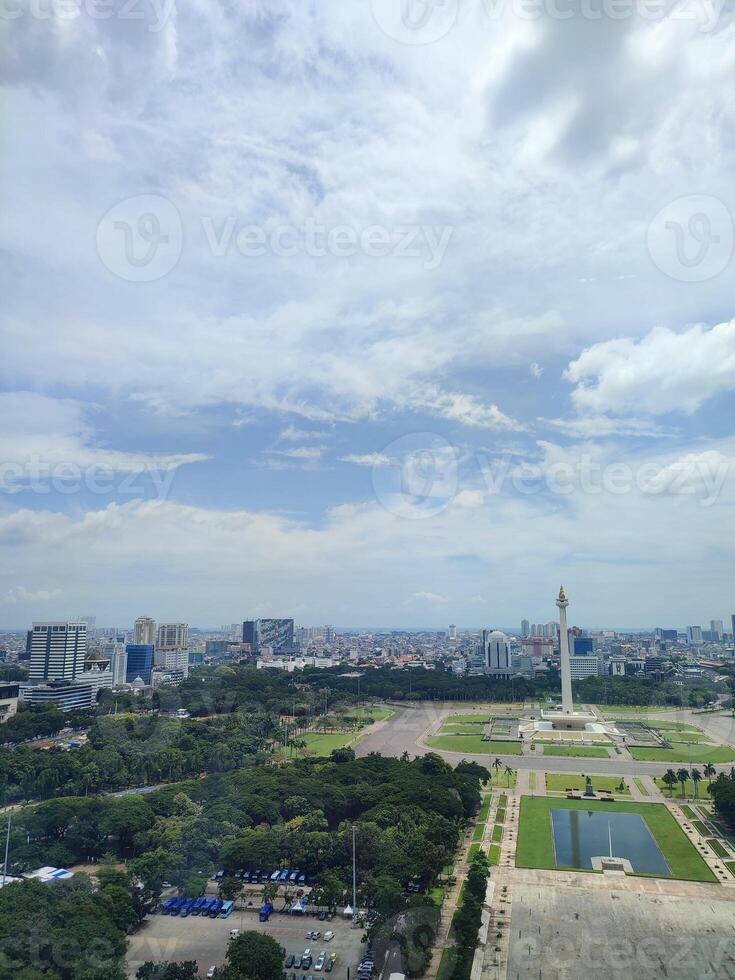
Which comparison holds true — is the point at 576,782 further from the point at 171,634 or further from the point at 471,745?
the point at 171,634

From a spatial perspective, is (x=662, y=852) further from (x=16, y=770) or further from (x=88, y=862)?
(x=16, y=770)

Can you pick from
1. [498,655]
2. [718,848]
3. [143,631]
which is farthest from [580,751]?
[143,631]

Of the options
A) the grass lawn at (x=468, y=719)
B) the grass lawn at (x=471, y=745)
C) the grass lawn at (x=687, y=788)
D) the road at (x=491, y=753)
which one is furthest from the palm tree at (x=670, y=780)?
the grass lawn at (x=468, y=719)

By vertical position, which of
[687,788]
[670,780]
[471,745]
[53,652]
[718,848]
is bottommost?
[471,745]

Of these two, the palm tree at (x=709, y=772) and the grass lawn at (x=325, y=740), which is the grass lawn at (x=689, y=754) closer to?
the palm tree at (x=709, y=772)

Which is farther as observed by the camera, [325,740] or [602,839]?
[325,740]

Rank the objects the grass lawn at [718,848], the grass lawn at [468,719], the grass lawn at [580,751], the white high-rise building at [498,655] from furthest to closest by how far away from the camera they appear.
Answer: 1. the white high-rise building at [498,655]
2. the grass lawn at [468,719]
3. the grass lawn at [580,751]
4. the grass lawn at [718,848]

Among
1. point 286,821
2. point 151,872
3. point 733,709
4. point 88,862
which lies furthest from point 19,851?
point 733,709

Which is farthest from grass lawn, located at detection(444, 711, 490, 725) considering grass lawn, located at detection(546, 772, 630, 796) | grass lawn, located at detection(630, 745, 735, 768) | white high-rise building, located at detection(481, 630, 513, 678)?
white high-rise building, located at detection(481, 630, 513, 678)
